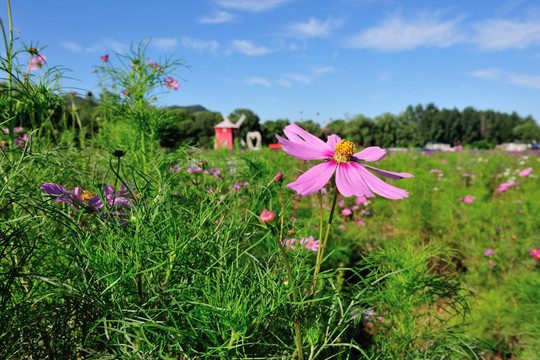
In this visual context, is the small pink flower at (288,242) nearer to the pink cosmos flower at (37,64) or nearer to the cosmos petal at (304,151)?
the cosmos petal at (304,151)

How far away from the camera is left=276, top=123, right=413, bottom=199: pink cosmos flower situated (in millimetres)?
485

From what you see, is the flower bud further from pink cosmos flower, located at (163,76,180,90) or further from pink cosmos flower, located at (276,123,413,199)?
pink cosmos flower, located at (163,76,180,90)

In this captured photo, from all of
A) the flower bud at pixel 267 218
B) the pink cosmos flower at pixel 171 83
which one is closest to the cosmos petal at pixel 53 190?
the flower bud at pixel 267 218

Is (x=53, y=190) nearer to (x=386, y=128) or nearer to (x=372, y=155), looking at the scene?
(x=372, y=155)

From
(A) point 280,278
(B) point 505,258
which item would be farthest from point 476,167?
(A) point 280,278

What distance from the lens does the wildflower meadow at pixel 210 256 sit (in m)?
0.50

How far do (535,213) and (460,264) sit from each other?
64cm

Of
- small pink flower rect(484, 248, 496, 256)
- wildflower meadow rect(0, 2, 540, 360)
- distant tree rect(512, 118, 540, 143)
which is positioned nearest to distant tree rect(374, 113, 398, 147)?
distant tree rect(512, 118, 540, 143)

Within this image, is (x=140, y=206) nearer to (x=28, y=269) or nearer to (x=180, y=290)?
(x=180, y=290)

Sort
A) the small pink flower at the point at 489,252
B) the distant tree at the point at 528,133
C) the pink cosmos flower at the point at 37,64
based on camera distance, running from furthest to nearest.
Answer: the distant tree at the point at 528,133 < the small pink flower at the point at 489,252 < the pink cosmos flower at the point at 37,64

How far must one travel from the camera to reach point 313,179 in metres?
0.51

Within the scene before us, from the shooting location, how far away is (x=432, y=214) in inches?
110

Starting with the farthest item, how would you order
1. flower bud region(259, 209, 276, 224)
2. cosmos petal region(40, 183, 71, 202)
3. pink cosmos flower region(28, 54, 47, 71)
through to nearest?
pink cosmos flower region(28, 54, 47, 71)
cosmos petal region(40, 183, 71, 202)
flower bud region(259, 209, 276, 224)

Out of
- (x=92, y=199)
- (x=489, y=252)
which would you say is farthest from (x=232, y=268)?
(x=489, y=252)
